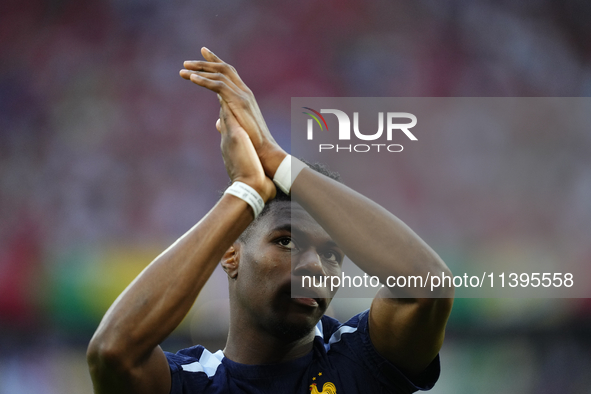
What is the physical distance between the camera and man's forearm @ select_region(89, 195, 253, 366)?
6.30 feet

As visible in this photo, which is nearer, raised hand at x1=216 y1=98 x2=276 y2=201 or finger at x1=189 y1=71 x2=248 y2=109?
raised hand at x1=216 y1=98 x2=276 y2=201

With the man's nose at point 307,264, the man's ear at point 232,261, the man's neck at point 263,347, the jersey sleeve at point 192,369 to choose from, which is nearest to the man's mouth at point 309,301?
the man's nose at point 307,264

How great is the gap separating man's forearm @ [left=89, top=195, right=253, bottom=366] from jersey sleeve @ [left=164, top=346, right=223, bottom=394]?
0.96 ft

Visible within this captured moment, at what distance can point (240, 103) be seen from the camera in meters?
2.37

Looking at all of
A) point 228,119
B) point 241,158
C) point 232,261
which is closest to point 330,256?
point 232,261

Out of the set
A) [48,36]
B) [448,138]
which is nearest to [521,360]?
[448,138]

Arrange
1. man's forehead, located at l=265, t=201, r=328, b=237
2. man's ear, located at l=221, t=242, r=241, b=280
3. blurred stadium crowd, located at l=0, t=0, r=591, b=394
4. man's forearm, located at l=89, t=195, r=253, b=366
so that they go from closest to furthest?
man's forearm, located at l=89, t=195, r=253, b=366
man's forehead, located at l=265, t=201, r=328, b=237
man's ear, located at l=221, t=242, r=241, b=280
blurred stadium crowd, located at l=0, t=0, r=591, b=394

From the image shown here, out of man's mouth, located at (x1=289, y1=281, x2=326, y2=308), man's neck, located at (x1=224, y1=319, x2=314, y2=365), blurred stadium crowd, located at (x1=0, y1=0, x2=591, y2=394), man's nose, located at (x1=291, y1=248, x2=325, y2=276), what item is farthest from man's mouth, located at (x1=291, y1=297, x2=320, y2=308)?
blurred stadium crowd, located at (x1=0, y1=0, x2=591, y2=394)

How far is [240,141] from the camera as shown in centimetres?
228

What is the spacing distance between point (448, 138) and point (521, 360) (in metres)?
2.91

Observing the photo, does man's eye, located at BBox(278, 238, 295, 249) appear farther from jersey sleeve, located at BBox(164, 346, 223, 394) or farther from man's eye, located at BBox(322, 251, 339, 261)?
jersey sleeve, located at BBox(164, 346, 223, 394)

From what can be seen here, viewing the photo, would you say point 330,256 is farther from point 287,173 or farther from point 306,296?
point 287,173

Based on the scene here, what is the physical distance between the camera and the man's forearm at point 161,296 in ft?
6.30

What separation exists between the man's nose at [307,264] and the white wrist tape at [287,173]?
31 cm
